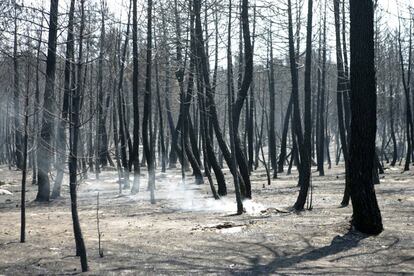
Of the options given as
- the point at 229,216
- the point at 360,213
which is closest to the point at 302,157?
the point at 229,216

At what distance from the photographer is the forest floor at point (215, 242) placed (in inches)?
322

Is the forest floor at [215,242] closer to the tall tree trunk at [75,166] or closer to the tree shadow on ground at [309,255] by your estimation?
the tree shadow on ground at [309,255]

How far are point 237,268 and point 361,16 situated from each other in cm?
534

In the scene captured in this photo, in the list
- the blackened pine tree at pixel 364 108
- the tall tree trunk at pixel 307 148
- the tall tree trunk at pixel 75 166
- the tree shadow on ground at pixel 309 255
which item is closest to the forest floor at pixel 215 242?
the tree shadow on ground at pixel 309 255

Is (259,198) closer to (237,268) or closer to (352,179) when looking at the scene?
(352,179)

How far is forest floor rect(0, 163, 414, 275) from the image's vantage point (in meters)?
8.17

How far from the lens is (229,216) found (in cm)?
1434

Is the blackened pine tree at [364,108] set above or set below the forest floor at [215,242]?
above

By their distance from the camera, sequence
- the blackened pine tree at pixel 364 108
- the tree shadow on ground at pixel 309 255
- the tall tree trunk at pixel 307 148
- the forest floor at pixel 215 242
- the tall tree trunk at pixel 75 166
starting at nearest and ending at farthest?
the tall tree trunk at pixel 75 166 < the tree shadow on ground at pixel 309 255 < the forest floor at pixel 215 242 < the blackened pine tree at pixel 364 108 < the tall tree trunk at pixel 307 148

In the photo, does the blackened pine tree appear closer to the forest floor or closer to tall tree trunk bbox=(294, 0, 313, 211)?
the forest floor

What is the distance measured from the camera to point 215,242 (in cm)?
1012

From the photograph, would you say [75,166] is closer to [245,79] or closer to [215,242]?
[215,242]

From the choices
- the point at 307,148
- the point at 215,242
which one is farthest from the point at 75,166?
the point at 307,148

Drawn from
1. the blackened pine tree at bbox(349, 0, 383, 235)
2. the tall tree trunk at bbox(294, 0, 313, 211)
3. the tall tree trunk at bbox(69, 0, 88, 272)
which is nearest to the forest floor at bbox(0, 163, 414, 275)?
the tall tree trunk at bbox(69, 0, 88, 272)
